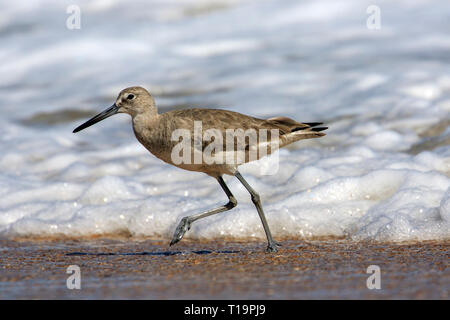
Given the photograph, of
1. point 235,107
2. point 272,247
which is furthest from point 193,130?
point 235,107

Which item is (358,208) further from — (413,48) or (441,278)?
(413,48)

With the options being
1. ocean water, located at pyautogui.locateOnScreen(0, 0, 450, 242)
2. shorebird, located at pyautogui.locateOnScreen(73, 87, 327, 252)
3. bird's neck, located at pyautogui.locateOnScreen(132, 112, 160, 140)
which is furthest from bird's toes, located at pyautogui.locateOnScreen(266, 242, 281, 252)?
bird's neck, located at pyautogui.locateOnScreen(132, 112, 160, 140)

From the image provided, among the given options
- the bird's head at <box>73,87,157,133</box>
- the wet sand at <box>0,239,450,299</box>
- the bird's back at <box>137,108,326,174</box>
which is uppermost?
the bird's head at <box>73,87,157,133</box>

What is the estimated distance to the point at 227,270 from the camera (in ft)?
14.5

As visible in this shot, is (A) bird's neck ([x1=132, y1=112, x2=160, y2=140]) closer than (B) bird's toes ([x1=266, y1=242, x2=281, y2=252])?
No

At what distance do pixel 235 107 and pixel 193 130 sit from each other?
404cm

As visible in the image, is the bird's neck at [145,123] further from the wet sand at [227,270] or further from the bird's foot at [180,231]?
the wet sand at [227,270]

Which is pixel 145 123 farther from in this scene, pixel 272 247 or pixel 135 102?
pixel 272 247

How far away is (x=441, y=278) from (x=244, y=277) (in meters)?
1.07

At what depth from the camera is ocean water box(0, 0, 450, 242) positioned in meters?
6.05

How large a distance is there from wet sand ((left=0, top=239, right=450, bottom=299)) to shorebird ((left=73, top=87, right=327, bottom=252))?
0.31 m

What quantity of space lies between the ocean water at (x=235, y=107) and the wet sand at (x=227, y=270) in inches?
17.6

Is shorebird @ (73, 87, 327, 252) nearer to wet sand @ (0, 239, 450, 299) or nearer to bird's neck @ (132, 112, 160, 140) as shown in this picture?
bird's neck @ (132, 112, 160, 140)
